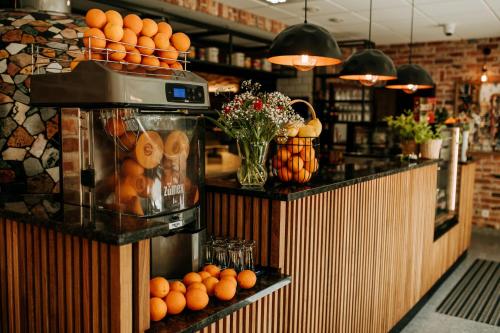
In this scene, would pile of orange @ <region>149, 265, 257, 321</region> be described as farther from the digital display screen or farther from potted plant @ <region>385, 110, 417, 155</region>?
potted plant @ <region>385, 110, 417, 155</region>

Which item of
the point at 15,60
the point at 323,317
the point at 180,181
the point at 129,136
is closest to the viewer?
the point at 129,136

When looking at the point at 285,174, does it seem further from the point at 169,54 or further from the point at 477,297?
the point at 477,297

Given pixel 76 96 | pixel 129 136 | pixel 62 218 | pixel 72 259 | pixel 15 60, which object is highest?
pixel 15 60

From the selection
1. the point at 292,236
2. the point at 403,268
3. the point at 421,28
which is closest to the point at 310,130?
the point at 292,236

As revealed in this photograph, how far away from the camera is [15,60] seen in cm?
224

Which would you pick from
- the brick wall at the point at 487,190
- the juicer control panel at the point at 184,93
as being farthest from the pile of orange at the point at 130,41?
the brick wall at the point at 487,190

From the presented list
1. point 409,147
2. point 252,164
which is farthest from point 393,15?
point 252,164

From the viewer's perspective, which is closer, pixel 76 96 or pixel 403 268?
pixel 76 96

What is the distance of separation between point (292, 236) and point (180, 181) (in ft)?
2.59

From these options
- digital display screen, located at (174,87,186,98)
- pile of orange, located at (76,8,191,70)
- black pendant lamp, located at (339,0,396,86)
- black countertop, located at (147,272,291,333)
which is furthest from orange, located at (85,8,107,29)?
black pendant lamp, located at (339,0,396,86)

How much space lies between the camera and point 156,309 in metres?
1.63

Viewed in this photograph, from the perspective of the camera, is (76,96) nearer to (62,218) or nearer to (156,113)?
(156,113)

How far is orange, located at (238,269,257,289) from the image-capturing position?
1.93 m

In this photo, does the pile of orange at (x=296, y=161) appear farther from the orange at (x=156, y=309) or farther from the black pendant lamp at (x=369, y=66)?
the black pendant lamp at (x=369, y=66)
